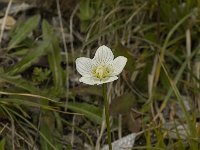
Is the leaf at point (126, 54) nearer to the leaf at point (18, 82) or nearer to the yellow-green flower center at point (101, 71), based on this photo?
the leaf at point (18, 82)

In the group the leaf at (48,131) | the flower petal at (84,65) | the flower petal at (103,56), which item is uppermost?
the flower petal at (103,56)

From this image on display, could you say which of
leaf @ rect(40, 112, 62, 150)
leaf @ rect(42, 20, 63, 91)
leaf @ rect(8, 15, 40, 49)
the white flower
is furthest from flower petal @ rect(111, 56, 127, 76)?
leaf @ rect(8, 15, 40, 49)

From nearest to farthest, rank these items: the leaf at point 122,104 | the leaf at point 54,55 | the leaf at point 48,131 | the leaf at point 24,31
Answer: the leaf at point 48,131 → the leaf at point 122,104 → the leaf at point 54,55 → the leaf at point 24,31

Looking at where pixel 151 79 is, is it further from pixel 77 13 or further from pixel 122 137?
pixel 77 13

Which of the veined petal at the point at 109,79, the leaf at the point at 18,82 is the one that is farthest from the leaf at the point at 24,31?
the veined petal at the point at 109,79

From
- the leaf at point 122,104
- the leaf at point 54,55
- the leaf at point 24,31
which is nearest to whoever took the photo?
the leaf at point 122,104

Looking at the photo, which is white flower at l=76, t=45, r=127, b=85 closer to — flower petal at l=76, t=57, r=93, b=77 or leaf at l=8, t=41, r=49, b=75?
flower petal at l=76, t=57, r=93, b=77

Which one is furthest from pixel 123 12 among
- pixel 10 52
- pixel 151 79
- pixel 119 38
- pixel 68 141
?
pixel 68 141
